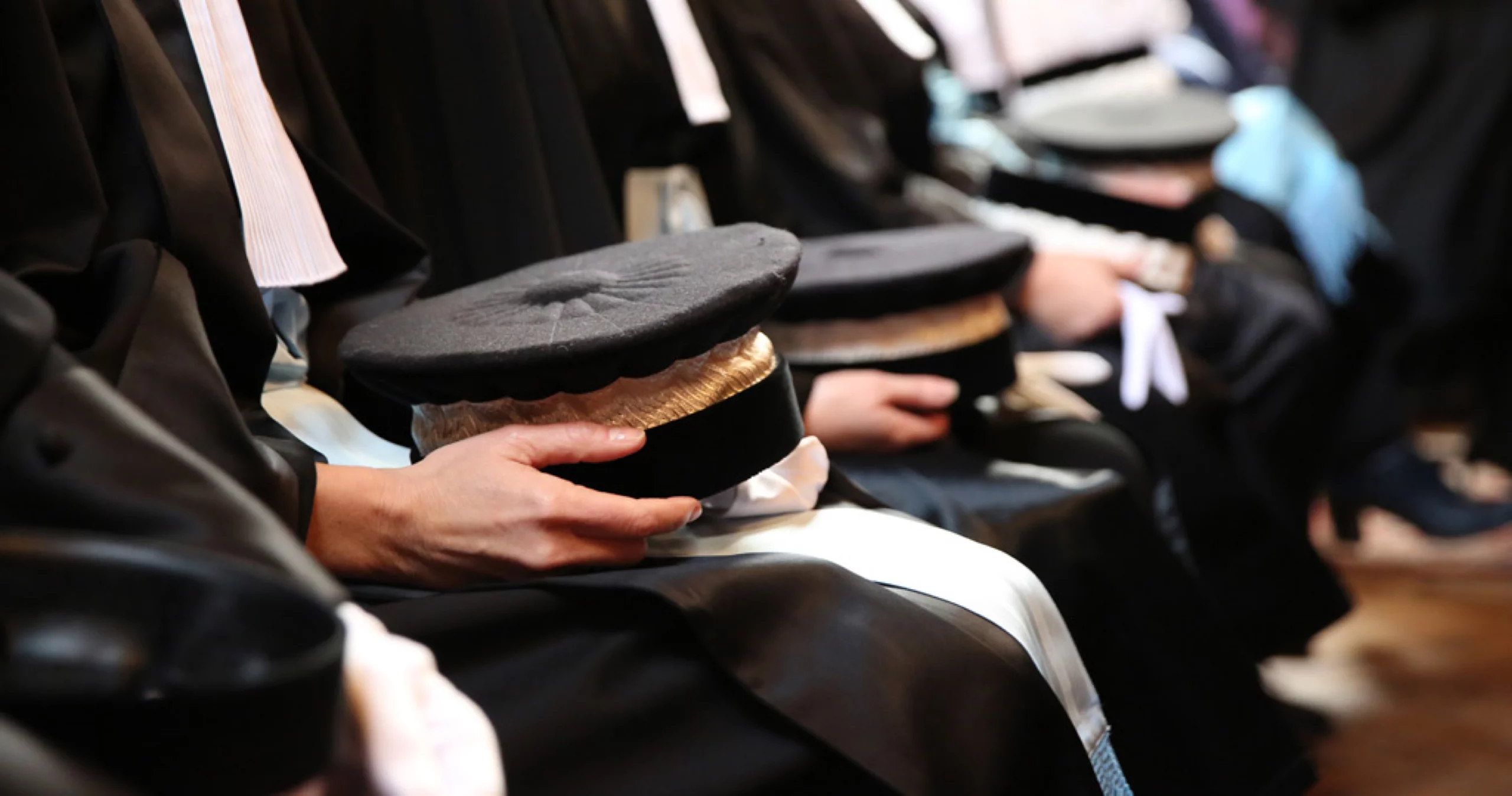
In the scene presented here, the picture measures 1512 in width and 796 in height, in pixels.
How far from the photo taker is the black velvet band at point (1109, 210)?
1725mm

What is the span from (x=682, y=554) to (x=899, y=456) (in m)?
0.35

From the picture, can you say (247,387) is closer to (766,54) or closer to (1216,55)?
(766,54)

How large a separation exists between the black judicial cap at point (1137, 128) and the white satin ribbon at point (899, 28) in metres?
0.22

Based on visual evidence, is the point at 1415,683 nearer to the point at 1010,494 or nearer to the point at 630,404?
the point at 1010,494

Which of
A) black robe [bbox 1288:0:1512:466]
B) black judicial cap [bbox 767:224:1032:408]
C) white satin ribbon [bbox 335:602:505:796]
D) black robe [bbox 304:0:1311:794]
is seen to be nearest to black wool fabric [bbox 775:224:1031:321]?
black judicial cap [bbox 767:224:1032:408]

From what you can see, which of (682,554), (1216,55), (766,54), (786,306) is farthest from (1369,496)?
(682,554)

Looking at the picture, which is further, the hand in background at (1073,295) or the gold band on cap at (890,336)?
the hand in background at (1073,295)

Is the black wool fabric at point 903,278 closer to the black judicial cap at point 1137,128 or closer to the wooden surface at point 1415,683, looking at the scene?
the black judicial cap at point 1137,128

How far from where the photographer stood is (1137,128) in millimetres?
1904

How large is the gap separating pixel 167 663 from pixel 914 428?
753mm

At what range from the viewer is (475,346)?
78 cm

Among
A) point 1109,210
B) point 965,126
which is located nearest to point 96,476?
point 1109,210

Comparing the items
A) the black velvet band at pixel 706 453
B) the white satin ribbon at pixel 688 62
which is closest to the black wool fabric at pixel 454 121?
the white satin ribbon at pixel 688 62

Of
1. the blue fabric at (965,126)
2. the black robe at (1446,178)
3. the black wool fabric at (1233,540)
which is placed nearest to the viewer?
the black wool fabric at (1233,540)
